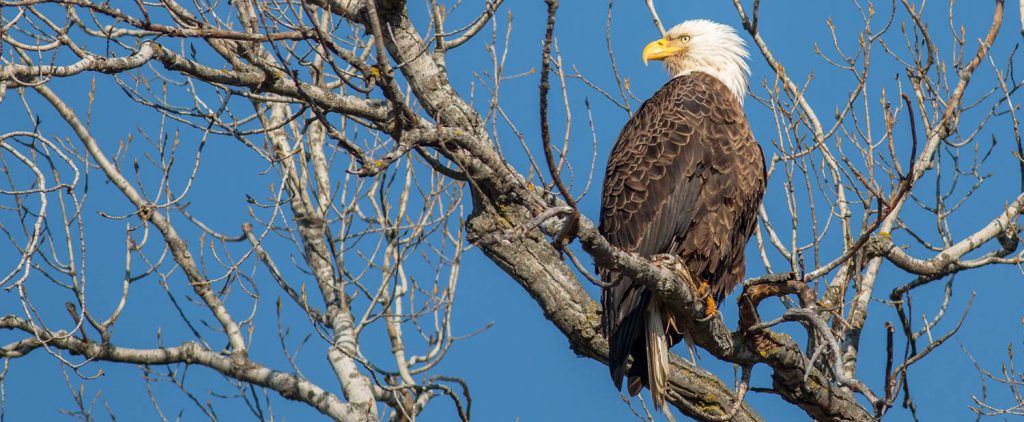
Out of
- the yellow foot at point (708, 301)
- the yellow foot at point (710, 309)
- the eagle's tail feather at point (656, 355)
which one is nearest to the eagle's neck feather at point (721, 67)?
the yellow foot at point (708, 301)

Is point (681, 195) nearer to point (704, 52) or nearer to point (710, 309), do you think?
point (710, 309)

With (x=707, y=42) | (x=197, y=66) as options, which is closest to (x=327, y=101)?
(x=197, y=66)

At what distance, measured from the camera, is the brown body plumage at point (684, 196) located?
4.58 meters

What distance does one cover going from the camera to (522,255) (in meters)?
4.35

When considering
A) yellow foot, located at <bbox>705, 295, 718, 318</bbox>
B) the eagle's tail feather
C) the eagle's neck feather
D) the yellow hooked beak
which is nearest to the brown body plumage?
the eagle's tail feather

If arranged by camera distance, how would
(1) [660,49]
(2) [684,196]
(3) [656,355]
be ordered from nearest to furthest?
(3) [656,355]
(2) [684,196]
(1) [660,49]

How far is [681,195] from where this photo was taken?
181 inches

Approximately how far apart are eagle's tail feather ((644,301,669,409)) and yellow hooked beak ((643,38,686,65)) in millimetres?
1749


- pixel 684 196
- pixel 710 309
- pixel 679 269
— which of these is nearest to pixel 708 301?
pixel 710 309

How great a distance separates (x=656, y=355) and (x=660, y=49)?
2.00 meters

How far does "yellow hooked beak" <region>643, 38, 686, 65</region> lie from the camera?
225 inches

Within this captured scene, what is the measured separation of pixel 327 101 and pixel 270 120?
3151mm

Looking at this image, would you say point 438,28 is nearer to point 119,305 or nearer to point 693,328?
point 693,328

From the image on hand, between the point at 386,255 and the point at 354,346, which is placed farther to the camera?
the point at 386,255
